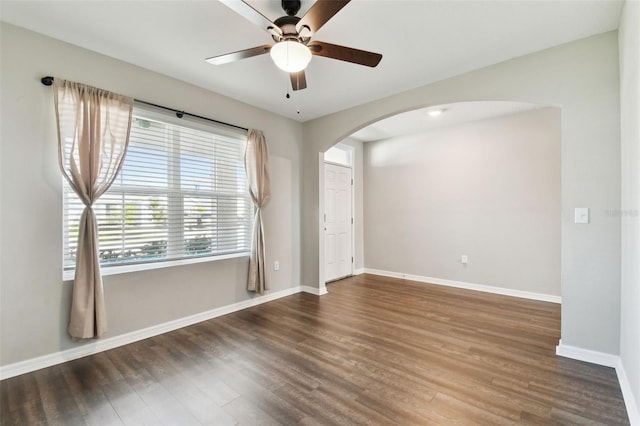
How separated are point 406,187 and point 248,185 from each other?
2987 mm

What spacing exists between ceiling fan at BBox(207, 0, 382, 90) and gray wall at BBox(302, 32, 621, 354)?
170 cm

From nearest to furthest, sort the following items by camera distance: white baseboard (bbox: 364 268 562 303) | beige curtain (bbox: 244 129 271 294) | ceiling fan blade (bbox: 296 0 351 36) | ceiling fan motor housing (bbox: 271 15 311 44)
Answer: ceiling fan blade (bbox: 296 0 351 36)
ceiling fan motor housing (bbox: 271 15 311 44)
beige curtain (bbox: 244 129 271 294)
white baseboard (bbox: 364 268 562 303)

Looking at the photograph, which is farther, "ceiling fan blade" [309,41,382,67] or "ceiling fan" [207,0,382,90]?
"ceiling fan blade" [309,41,382,67]

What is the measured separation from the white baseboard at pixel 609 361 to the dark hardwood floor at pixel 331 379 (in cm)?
5

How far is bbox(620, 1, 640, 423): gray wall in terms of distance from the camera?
1541 millimetres

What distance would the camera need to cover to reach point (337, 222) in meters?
5.17

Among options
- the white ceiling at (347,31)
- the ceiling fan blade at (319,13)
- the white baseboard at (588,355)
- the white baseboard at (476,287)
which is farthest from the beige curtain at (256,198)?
the white baseboard at (588,355)

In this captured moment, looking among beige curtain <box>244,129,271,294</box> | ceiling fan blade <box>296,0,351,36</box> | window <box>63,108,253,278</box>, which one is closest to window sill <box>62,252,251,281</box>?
window <box>63,108,253,278</box>

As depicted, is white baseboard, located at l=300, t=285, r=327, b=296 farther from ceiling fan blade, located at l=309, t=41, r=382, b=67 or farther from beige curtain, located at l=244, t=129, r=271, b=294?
ceiling fan blade, located at l=309, t=41, r=382, b=67

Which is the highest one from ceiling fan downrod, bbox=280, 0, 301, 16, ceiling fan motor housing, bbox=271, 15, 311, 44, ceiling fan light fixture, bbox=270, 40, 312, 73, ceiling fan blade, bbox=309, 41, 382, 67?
ceiling fan downrod, bbox=280, 0, 301, 16

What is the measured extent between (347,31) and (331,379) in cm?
269

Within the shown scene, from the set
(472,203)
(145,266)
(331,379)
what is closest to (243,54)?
(145,266)

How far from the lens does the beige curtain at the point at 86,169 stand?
7.48 feet

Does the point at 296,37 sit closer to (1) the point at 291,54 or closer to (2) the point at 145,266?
(1) the point at 291,54
